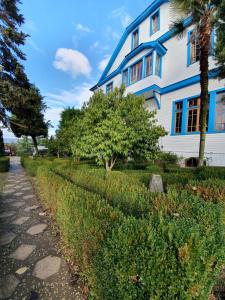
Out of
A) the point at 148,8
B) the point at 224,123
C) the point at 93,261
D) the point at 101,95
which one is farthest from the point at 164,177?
the point at 148,8

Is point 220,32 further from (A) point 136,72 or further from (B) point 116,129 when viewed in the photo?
(A) point 136,72

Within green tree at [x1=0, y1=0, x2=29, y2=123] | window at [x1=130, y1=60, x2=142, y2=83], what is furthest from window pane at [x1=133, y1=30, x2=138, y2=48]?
green tree at [x1=0, y1=0, x2=29, y2=123]

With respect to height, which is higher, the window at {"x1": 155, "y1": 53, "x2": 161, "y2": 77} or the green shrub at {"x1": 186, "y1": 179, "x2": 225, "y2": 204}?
the window at {"x1": 155, "y1": 53, "x2": 161, "y2": 77}

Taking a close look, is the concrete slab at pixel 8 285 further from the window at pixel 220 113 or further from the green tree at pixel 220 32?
the window at pixel 220 113

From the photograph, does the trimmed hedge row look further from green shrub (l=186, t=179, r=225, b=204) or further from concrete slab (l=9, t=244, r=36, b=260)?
concrete slab (l=9, t=244, r=36, b=260)

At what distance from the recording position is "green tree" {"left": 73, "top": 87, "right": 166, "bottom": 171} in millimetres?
6836

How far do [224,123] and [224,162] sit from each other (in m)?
2.15

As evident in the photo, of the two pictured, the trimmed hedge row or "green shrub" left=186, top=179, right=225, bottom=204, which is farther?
"green shrub" left=186, top=179, right=225, bottom=204

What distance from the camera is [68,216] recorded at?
2.67 m

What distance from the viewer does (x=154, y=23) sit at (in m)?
13.9

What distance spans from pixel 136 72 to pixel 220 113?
806cm

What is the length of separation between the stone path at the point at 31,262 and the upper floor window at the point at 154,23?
15.3 meters

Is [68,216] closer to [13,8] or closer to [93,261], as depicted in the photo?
[93,261]

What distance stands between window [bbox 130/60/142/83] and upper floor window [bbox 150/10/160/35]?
8.37 feet
